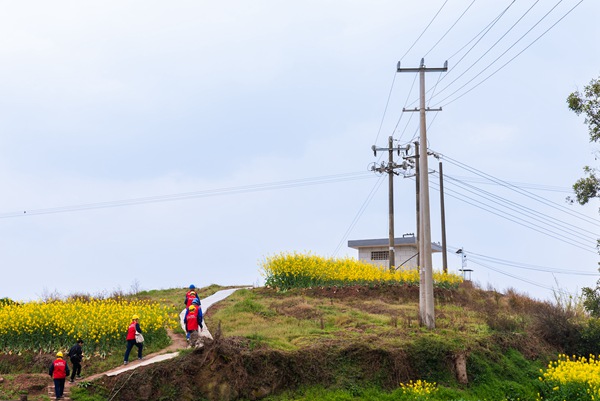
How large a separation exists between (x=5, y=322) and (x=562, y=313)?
2198 cm

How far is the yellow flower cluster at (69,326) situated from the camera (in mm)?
21078

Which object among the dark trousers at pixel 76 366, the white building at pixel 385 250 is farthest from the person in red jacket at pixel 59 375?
the white building at pixel 385 250

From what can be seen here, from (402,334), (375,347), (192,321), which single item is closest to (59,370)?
(192,321)

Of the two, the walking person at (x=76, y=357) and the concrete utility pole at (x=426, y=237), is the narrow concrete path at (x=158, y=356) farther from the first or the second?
the concrete utility pole at (x=426, y=237)

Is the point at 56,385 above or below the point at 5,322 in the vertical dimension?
below

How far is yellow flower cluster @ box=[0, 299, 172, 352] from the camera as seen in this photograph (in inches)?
830

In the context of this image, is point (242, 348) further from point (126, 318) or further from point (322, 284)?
point (322, 284)

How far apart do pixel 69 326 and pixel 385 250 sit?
1155 inches

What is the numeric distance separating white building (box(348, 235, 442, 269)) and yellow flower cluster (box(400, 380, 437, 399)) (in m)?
24.7

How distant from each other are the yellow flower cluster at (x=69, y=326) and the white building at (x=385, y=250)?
25333mm

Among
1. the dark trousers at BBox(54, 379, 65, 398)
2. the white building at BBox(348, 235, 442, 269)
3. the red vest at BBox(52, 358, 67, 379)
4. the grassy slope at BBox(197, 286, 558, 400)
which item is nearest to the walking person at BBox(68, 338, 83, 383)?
the dark trousers at BBox(54, 379, 65, 398)

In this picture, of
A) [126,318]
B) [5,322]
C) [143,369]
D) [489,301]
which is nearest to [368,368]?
[143,369]

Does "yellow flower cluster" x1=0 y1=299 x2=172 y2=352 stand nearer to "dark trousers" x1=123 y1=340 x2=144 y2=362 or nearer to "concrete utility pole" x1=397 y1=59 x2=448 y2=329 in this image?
"dark trousers" x1=123 y1=340 x2=144 y2=362

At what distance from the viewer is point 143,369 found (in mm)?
18125
